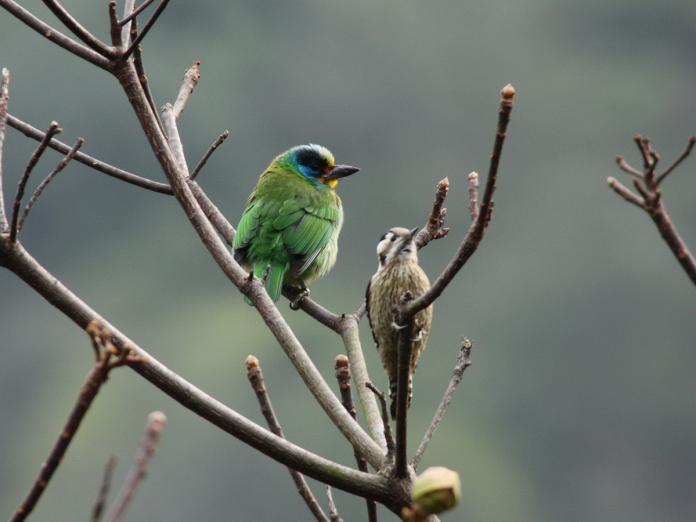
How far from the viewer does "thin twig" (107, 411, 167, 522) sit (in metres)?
1.56

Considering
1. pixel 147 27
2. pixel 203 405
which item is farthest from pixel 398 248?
pixel 203 405

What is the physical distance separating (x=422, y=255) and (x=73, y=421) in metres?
57.2

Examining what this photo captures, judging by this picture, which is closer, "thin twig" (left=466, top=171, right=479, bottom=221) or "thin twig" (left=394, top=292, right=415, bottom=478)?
"thin twig" (left=394, top=292, right=415, bottom=478)

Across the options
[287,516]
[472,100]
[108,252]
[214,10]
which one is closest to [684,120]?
[472,100]

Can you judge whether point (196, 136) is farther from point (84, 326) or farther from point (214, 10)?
point (84, 326)

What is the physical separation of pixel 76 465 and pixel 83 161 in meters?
49.2

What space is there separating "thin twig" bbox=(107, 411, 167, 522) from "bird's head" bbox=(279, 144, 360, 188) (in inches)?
218

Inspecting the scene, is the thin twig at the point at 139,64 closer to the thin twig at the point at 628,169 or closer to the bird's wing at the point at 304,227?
the thin twig at the point at 628,169

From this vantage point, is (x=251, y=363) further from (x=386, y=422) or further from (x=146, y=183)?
(x=146, y=183)

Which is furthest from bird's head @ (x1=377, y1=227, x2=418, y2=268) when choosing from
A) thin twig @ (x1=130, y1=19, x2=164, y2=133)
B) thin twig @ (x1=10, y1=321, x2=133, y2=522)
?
thin twig @ (x1=10, y1=321, x2=133, y2=522)

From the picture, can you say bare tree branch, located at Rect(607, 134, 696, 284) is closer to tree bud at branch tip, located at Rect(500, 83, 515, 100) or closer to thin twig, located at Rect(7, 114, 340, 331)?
tree bud at branch tip, located at Rect(500, 83, 515, 100)

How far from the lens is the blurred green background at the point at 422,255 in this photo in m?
54.3

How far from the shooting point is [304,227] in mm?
6348

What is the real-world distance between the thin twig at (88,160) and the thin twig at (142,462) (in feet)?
5.75
